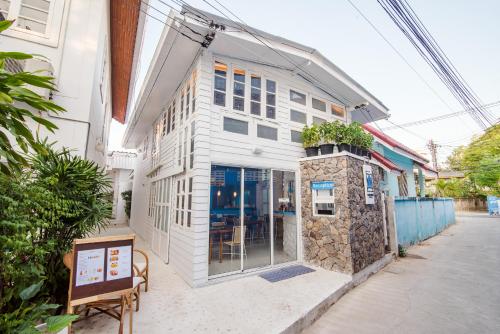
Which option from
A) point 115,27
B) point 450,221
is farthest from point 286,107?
point 450,221

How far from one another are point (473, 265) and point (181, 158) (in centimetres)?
836

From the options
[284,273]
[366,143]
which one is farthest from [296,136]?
[284,273]

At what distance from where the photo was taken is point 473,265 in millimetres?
Answer: 6148

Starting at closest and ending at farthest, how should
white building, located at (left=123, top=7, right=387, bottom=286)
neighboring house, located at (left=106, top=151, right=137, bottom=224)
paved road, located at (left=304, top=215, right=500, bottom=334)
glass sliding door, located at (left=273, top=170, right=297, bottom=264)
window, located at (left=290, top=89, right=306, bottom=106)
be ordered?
paved road, located at (left=304, top=215, right=500, bottom=334)
white building, located at (left=123, top=7, right=387, bottom=286)
glass sliding door, located at (left=273, top=170, right=297, bottom=264)
window, located at (left=290, top=89, right=306, bottom=106)
neighboring house, located at (left=106, top=151, right=137, bottom=224)

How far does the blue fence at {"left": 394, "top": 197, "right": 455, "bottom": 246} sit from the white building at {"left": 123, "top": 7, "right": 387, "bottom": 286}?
4.00 m

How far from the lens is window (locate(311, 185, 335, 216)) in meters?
5.64

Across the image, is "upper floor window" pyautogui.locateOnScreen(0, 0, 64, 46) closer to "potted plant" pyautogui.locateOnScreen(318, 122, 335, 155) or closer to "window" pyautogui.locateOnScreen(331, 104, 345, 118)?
"potted plant" pyautogui.locateOnScreen(318, 122, 335, 155)

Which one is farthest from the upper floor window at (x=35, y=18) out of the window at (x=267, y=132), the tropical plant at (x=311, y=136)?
the tropical plant at (x=311, y=136)

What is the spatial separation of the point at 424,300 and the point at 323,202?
259cm

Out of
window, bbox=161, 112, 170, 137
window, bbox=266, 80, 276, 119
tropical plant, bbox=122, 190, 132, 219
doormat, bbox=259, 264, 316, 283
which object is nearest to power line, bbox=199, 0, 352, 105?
window, bbox=266, 80, 276, 119

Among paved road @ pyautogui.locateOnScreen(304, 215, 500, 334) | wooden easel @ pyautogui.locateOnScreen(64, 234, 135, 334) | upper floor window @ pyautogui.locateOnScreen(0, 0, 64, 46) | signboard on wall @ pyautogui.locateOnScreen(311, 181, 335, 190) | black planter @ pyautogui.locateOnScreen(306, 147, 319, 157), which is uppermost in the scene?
upper floor window @ pyautogui.locateOnScreen(0, 0, 64, 46)

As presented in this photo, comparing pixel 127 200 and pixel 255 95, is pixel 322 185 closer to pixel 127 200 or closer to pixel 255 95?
pixel 255 95

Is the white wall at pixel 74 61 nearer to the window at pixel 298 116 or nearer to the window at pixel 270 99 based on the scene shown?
the window at pixel 270 99

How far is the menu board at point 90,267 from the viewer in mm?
2638
